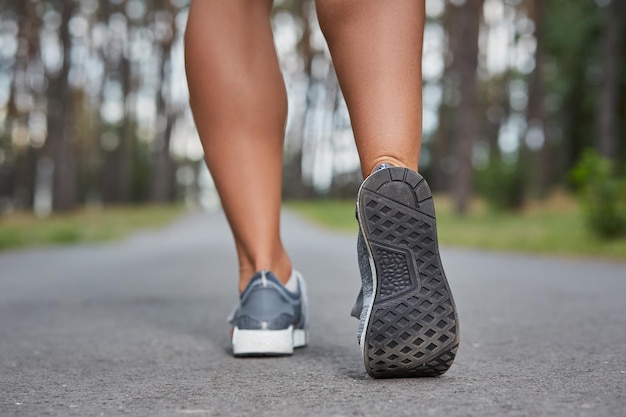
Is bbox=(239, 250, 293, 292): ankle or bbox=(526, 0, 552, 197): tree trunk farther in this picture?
bbox=(526, 0, 552, 197): tree trunk

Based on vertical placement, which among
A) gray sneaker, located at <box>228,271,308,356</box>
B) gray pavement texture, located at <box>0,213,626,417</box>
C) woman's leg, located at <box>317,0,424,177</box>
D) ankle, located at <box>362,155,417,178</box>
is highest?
woman's leg, located at <box>317,0,424,177</box>

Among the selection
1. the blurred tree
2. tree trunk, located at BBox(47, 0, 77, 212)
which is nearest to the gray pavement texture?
tree trunk, located at BBox(47, 0, 77, 212)

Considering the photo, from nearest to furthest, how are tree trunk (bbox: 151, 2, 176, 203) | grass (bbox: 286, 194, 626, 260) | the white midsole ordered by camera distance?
the white midsole < grass (bbox: 286, 194, 626, 260) < tree trunk (bbox: 151, 2, 176, 203)

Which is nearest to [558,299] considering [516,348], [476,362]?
[516,348]

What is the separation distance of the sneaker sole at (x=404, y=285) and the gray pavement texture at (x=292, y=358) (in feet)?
0.15

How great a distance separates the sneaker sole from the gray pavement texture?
0.15 feet

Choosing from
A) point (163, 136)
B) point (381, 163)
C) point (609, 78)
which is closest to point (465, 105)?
point (609, 78)

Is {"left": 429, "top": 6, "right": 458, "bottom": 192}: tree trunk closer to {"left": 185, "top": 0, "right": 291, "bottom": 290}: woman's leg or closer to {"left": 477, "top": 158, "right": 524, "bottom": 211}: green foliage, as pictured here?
{"left": 477, "top": 158, "right": 524, "bottom": 211}: green foliage

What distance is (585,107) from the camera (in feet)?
80.7

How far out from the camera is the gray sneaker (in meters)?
1.82

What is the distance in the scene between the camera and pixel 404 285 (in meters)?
1.46

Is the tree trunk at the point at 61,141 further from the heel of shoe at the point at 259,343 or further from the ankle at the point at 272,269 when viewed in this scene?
the heel of shoe at the point at 259,343

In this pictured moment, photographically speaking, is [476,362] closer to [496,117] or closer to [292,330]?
[292,330]

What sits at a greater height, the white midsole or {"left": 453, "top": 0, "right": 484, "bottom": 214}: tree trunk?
{"left": 453, "top": 0, "right": 484, "bottom": 214}: tree trunk
